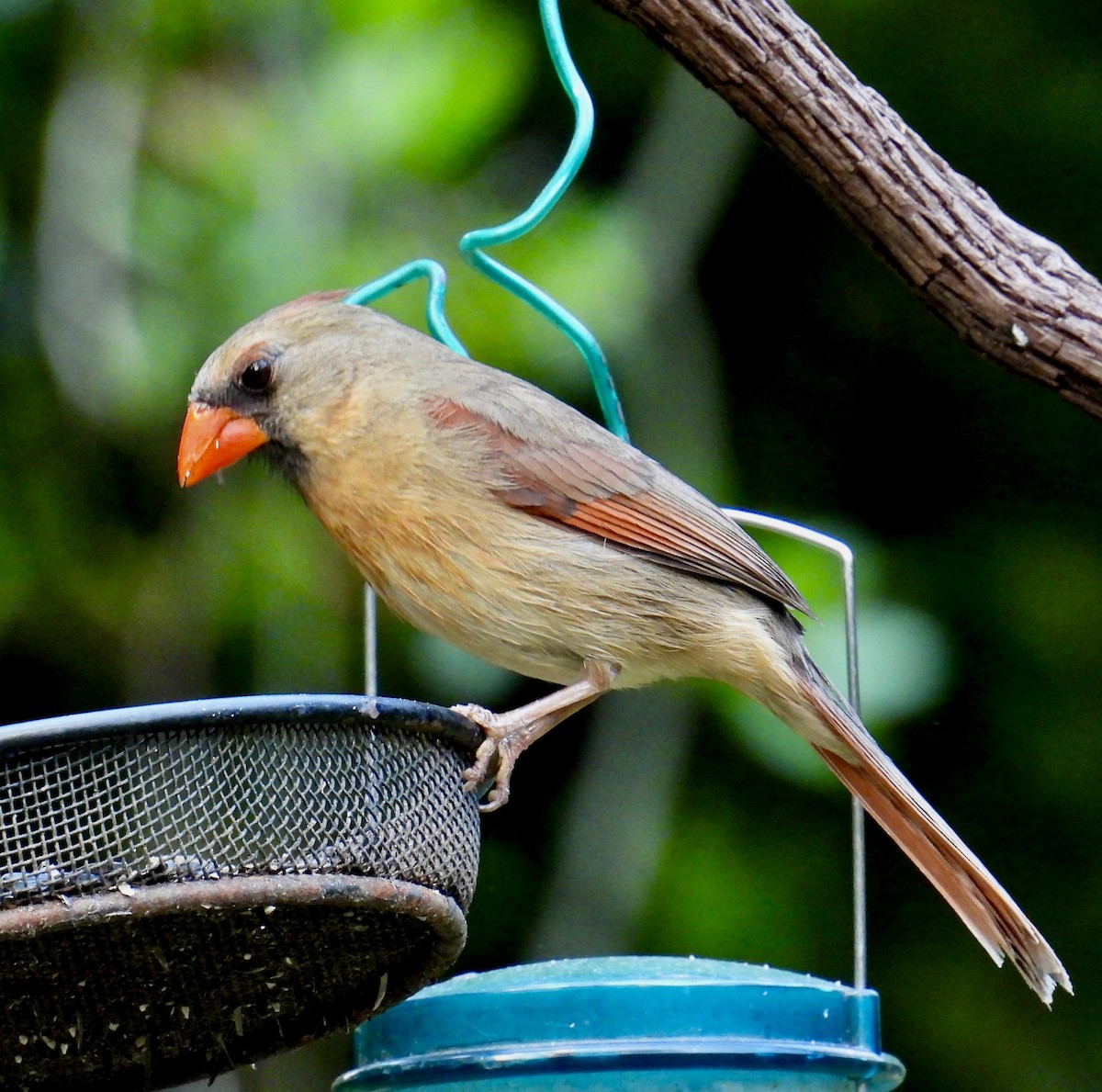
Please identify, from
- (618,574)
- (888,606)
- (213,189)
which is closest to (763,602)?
(618,574)

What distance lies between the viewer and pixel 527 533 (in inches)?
128

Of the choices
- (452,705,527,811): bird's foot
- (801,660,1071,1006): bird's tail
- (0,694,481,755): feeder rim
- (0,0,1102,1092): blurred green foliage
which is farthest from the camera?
(0,0,1102,1092): blurred green foliage

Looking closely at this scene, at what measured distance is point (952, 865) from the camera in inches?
130

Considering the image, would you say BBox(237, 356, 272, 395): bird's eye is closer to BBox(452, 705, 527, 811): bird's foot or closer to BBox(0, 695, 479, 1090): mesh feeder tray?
BBox(452, 705, 527, 811): bird's foot

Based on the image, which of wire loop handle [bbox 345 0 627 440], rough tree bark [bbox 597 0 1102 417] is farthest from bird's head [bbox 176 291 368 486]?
rough tree bark [bbox 597 0 1102 417]

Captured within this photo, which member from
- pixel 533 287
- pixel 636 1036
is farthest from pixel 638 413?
pixel 636 1036

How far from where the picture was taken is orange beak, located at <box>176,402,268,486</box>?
324cm

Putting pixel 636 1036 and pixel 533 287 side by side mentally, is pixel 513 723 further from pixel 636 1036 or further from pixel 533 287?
pixel 533 287

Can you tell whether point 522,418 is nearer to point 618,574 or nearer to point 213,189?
point 618,574

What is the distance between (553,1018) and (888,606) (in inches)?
84.0

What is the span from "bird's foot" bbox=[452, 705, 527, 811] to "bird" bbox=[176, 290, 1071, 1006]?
0.68ft

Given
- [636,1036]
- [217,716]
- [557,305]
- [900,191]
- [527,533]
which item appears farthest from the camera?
[527,533]

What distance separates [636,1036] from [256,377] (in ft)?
5.02

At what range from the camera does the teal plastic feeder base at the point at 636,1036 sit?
7.93ft
